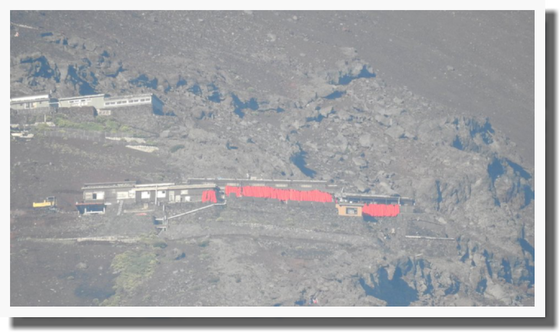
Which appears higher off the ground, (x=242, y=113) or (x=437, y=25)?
(x=437, y=25)

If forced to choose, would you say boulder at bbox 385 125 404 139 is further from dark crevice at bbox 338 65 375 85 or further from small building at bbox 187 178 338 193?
small building at bbox 187 178 338 193

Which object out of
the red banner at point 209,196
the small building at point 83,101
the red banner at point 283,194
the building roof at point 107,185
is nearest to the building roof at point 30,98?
the small building at point 83,101

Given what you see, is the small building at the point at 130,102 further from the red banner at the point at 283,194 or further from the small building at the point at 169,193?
the small building at the point at 169,193

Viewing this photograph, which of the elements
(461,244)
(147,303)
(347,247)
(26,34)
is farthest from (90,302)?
(26,34)

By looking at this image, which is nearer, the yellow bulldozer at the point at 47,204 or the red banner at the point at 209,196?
the yellow bulldozer at the point at 47,204

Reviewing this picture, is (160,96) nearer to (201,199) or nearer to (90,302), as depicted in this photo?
(201,199)
